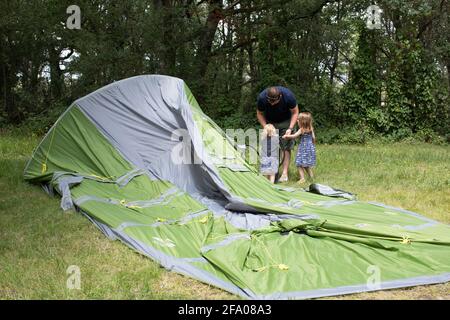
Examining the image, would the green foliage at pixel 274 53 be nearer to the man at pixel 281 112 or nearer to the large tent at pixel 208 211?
the man at pixel 281 112

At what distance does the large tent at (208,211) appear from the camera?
11.5 feet

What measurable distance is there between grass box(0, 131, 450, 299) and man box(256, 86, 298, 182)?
540 millimetres

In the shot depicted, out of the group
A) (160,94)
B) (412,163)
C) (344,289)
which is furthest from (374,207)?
(412,163)

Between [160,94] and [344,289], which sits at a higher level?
[160,94]

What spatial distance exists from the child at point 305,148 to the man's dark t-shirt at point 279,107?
24 cm

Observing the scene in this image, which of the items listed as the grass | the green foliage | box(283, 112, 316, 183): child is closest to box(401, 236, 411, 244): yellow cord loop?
the grass

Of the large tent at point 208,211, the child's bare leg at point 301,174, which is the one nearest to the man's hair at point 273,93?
the large tent at point 208,211

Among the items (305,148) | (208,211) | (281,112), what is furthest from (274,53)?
(208,211)

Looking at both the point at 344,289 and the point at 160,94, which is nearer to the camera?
the point at 344,289

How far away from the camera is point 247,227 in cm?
443

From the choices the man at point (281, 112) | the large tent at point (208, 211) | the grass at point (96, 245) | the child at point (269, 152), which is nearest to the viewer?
the grass at point (96, 245)
